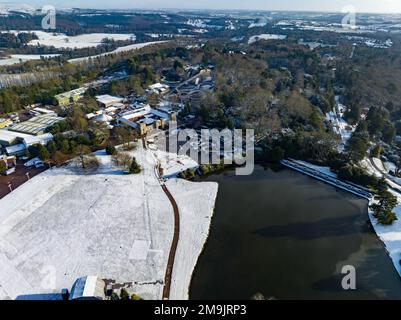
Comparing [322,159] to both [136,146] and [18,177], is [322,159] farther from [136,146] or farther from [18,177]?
[18,177]

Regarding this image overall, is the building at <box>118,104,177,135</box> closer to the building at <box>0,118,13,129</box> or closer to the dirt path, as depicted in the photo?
the dirt path

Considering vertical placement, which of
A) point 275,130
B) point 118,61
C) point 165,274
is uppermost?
point 118,61

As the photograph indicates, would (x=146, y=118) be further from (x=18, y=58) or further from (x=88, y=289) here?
(x=18, y=58)

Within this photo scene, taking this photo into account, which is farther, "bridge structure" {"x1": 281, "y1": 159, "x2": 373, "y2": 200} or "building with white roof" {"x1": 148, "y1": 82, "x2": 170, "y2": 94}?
"building with white roof" {"x1": 148, "y1": 82, "x2": 170, "y2": 94}

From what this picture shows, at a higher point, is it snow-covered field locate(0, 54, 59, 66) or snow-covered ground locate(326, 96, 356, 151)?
snow-covered field locate(0, 54, 59, 66)

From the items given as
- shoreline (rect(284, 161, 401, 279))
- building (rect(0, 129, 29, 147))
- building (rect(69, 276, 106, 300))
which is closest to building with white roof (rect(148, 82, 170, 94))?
building (rect(0, 129, 29, 147))

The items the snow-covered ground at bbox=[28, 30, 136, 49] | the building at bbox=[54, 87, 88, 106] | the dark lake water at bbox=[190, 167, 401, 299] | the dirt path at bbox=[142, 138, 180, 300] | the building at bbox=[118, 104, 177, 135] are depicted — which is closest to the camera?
the dirt path at bbox=[142, 138, 180, 300]
